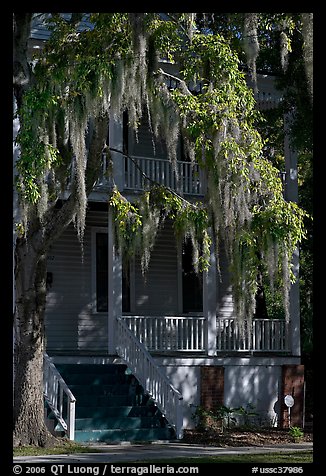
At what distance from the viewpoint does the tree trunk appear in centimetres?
1521

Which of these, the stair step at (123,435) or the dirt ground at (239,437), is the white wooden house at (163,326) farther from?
the dirt ground at (239,437)

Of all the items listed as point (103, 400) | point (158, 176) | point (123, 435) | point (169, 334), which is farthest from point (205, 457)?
point (158, 176)

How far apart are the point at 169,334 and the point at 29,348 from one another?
568 centimetres

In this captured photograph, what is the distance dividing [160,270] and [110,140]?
4293mm

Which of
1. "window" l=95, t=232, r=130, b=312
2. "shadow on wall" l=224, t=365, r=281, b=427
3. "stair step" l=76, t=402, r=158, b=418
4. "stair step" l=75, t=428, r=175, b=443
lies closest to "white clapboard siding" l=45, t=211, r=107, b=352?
"window" l=95, t=232, r=130, b=312

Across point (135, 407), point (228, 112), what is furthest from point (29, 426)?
point (228, 112)

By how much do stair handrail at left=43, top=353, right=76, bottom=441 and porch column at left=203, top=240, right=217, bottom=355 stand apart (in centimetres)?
375

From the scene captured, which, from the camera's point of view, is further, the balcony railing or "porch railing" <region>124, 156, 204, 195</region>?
"porch railing" <region>124, 156, 204, 195</region>

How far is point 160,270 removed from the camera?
74.7ft

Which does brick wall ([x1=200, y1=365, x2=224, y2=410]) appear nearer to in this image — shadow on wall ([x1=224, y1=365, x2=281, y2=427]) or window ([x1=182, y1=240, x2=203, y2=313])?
shadow on wall ([x1=224, y1=365, x2=281, y2=427])

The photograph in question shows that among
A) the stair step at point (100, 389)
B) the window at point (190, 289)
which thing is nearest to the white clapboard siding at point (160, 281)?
the window at point (190, 289)

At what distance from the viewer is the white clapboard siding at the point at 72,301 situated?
2123cm

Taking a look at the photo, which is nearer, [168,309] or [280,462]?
[280,462]
